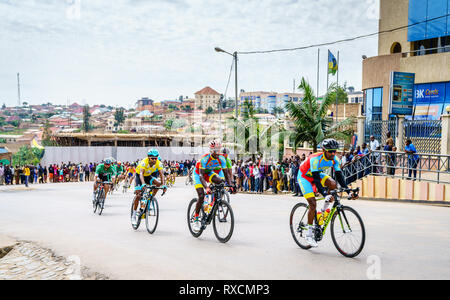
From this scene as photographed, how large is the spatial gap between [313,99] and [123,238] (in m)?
19.5

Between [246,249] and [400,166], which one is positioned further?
[400,166]

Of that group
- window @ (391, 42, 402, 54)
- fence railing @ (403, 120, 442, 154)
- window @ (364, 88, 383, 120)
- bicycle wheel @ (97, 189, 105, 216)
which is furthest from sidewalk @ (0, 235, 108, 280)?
window @ (391, 42, 402, 54)

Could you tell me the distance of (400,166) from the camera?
54.6 feet

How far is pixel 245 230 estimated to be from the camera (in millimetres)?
9219

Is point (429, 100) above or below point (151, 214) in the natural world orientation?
above

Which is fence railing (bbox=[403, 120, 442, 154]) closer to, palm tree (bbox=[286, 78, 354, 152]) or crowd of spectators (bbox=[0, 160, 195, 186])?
palm tree (bbox=[286, 78, 354, 152])

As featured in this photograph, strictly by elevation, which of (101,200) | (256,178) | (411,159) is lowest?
(256,178)

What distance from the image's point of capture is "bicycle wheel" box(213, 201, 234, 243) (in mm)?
7639

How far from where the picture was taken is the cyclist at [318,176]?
6584mm

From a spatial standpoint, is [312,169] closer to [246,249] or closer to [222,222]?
[246,249]

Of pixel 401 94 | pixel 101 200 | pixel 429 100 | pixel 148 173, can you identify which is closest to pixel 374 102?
pixel 429 100

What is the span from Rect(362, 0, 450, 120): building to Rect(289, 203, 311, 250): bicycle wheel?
18.6 metres

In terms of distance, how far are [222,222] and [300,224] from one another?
155 centimetres

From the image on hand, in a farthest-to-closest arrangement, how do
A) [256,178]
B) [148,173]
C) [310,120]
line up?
1. [310,120]
2. [256,178]
3. [148,173]
